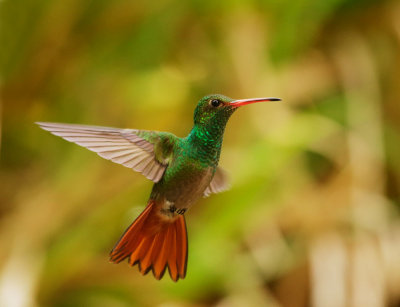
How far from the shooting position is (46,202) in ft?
4.44

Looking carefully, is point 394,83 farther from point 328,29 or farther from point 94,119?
point 94,119

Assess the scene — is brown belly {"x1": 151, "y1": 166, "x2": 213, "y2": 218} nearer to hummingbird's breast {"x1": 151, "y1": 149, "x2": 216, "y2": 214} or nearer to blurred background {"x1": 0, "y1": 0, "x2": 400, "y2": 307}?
hummingbird's breast {"x1": 151, "y1": 149, "x2": 216, "y2": 214}

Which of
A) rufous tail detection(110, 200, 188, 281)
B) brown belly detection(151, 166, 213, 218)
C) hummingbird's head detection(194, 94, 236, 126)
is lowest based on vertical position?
rufous tail detection(110, 200, 188, 281)

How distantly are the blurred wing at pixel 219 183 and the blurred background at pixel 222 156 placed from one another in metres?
0.63

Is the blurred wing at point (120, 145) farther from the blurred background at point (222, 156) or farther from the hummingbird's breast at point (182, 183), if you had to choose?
the blurred background at point (222, 156)

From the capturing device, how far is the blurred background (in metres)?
1.23

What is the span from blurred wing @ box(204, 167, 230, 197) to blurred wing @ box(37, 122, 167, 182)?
3.6 inches

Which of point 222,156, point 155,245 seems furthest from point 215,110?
point 222,156

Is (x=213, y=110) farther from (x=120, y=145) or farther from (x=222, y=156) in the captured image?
(x=222, y=156)

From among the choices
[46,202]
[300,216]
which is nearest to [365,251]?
[300,216]

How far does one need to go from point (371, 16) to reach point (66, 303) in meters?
1.32

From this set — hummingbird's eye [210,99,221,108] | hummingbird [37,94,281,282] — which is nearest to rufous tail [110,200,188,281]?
hummingbird [37,94,281,282]

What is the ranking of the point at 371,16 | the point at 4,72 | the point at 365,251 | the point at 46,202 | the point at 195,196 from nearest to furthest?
the point at 195,196, the point at 4,72, the point at 46,202, the point at 365,251, the point at 371,16

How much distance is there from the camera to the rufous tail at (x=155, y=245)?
36 cm
